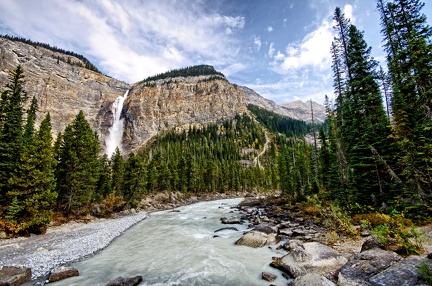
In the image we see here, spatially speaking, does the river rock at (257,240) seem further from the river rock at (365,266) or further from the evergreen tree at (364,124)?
the evergreen tree at (364,124)

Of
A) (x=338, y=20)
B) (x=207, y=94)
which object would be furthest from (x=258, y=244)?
(x=207, y=94)

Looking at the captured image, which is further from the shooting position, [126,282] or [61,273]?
[61,273]

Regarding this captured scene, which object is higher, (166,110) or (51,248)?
(166,110)

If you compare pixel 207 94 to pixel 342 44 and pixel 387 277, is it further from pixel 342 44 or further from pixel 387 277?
pixel 387 277

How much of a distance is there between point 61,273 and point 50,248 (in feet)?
23.1

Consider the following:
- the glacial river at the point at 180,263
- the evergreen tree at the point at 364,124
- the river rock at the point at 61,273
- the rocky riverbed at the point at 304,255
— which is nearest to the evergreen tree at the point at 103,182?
the rocky riverbed at the point at 304,255

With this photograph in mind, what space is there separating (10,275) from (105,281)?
4399 mm

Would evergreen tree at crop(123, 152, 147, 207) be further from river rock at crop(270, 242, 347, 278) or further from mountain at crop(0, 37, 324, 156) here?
mountain at crop(0, 37, 324, 156)

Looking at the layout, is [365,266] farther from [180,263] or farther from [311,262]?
[180,263]

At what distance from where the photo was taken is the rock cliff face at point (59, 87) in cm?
14250

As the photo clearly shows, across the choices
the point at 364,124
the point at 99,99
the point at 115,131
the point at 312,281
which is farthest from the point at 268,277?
the point at 99,99

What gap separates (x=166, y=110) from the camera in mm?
183000

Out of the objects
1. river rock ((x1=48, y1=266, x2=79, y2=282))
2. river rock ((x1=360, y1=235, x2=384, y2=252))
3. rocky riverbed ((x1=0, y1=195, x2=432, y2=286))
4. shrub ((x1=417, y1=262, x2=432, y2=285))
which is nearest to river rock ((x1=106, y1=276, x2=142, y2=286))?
river rock ((x1=48, y1=266, x2=79, y2=282))

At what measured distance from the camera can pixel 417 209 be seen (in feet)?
48.9
